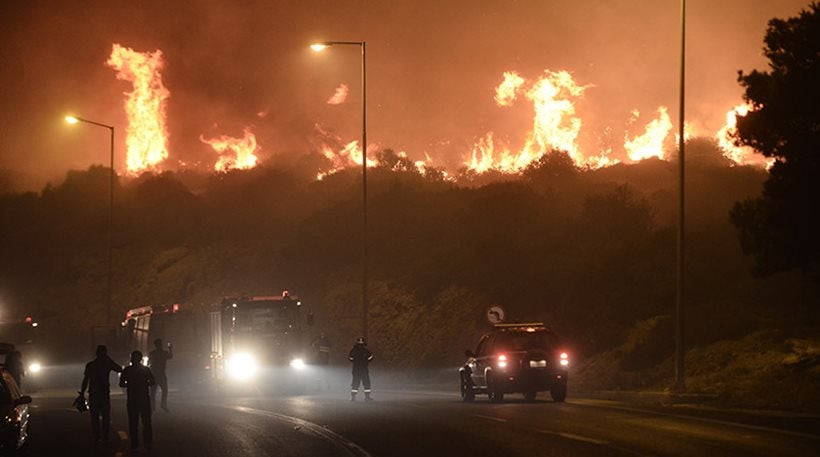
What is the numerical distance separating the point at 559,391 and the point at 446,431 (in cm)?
913

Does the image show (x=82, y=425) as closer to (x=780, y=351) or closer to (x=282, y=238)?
(x=780, y=351)

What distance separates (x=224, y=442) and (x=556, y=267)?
35.5 metres

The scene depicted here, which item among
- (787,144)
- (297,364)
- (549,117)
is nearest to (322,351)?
(297,364)

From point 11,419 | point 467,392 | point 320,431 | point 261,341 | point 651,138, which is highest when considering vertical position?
point 651,138

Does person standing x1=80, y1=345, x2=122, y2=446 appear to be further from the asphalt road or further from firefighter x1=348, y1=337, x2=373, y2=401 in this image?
firefighter x1=348, y1=337, x2=373, y2=401

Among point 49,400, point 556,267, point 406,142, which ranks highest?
point 406,142

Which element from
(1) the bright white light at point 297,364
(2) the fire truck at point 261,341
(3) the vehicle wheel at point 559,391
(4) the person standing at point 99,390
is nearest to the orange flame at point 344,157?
(2) the fire truck at point 261,341

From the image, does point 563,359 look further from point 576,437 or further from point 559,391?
point 576,437

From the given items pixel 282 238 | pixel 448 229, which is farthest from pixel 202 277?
pixel 448 229

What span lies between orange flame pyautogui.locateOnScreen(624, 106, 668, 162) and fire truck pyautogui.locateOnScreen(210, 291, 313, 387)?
45063 mm

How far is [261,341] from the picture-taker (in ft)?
133

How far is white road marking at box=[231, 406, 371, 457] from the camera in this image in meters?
19.5

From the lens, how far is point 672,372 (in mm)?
37469

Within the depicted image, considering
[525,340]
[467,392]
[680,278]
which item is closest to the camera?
[525,340]
